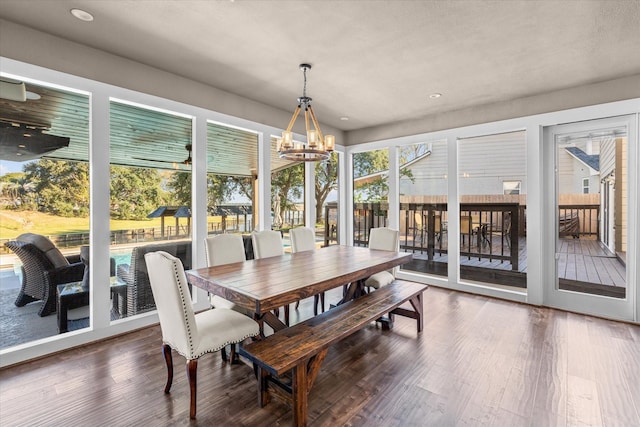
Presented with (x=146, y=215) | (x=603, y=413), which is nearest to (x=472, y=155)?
(x=603, y=413)

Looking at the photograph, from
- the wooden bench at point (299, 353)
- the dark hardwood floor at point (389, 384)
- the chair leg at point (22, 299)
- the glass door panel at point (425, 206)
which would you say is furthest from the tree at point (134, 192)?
the glass door panel at point (425, 206)

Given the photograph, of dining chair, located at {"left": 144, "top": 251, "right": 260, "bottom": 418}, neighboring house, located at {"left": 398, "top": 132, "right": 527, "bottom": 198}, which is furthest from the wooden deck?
dining chair, located at {"left": 144, "top": 251, "right": 260, "bottom": 418}

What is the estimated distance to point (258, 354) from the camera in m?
1.93

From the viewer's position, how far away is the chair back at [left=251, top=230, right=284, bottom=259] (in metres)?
3.68

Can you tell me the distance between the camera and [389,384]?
7.61ft

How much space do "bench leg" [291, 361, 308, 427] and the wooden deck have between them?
3.94 metres

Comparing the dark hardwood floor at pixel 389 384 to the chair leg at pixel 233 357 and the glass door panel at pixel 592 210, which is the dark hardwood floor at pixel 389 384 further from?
the glass door panel at pixel 592 210

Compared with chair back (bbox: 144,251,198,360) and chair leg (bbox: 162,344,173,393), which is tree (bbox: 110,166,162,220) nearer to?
chair back (bbox: 144,251,198,360)

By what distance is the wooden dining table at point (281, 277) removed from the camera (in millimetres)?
2100

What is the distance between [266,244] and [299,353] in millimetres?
1962

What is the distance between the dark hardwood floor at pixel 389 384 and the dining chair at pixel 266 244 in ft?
4.17

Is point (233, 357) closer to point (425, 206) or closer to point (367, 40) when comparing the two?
point (367, 40)

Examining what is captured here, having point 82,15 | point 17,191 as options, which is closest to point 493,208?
point 82,15

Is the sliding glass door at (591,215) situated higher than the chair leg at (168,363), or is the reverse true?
the sliding glass door at (591,215)
